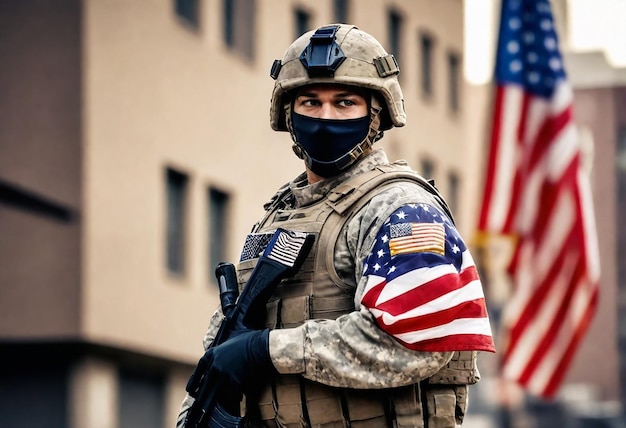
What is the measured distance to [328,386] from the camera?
561cm

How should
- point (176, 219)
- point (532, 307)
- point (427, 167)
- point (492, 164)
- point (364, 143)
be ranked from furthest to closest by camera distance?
point (427, 167) → point (176, 219) → point (492, 164) → point (532, 307) → point (364, 143)

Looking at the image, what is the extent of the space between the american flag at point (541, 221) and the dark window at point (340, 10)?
14.6 meters

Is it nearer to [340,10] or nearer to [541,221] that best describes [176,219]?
[340,10]

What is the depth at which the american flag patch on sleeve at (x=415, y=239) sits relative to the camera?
17.8 feet

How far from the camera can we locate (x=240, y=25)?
29625 millimetres

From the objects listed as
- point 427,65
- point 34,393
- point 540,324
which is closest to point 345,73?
point 540,324

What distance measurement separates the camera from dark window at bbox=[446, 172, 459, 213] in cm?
4182

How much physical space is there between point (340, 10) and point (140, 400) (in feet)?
36.2

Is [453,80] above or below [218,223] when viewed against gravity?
Result: above

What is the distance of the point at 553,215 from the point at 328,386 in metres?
12.7

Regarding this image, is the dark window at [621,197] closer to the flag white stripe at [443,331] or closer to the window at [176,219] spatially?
the window at [176,219]

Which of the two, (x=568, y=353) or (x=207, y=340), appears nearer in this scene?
(x=207, y=340)

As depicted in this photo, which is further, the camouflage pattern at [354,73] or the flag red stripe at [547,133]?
the flag red stripe at [547,133]

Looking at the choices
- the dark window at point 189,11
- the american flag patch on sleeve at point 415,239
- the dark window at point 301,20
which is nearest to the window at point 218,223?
the dark window at point 189,11
